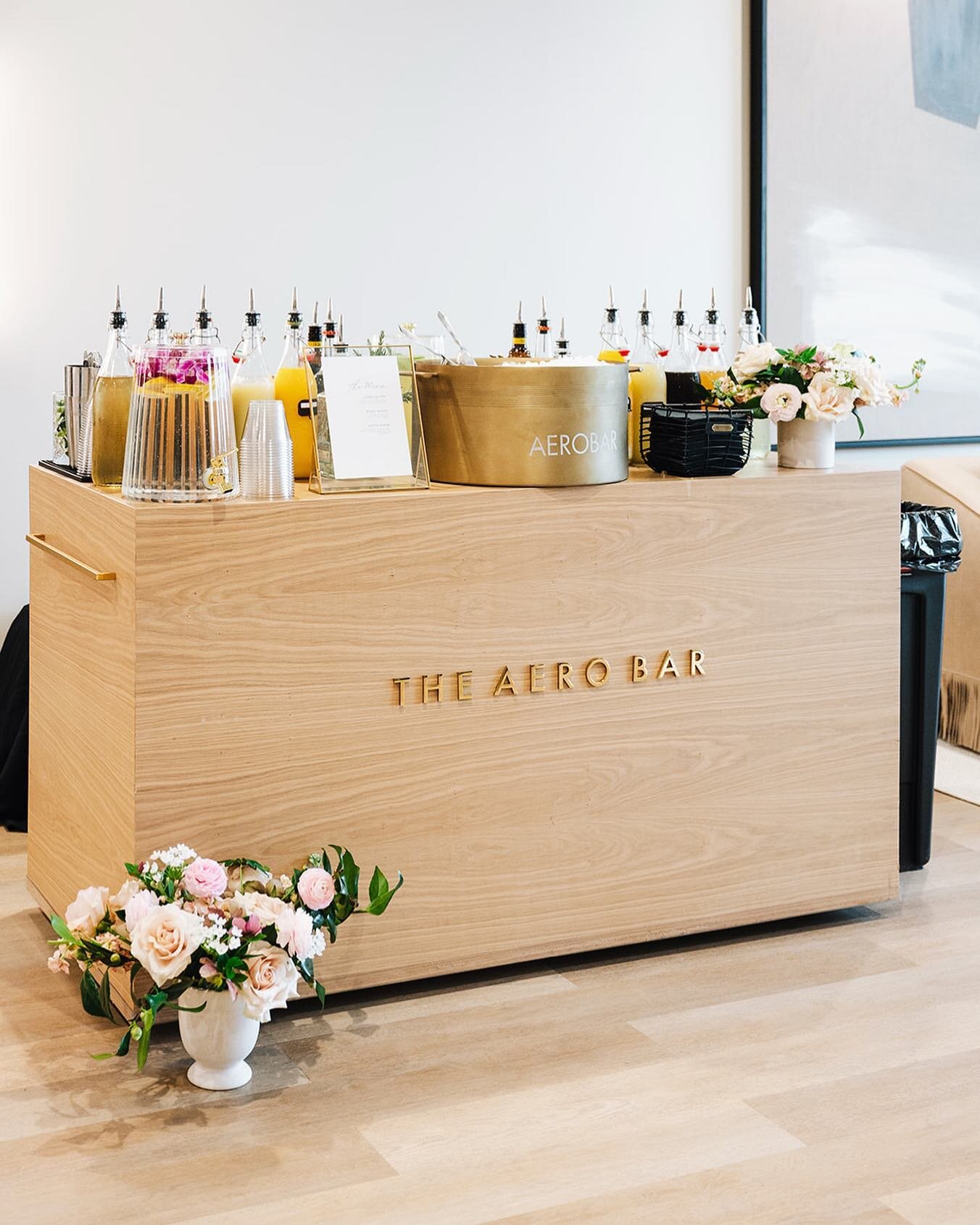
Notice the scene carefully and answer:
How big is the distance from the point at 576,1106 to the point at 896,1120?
445 millimetres

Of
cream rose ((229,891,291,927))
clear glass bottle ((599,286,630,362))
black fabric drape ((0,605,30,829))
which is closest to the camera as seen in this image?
cream rose ((229,891,291,927))

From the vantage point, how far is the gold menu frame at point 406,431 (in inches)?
91.0

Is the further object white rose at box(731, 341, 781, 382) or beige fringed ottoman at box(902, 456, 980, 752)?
beige fringed ottoman at box(902, 456, 980, 752)

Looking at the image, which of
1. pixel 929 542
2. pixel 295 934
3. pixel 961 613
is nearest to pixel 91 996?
pixel 295 934

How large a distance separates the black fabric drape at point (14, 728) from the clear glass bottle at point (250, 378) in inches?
47.5

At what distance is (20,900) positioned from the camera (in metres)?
2.84

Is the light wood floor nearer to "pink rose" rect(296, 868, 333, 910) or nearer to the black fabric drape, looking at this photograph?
"pink rose" rect(296, 868, 333, 910)

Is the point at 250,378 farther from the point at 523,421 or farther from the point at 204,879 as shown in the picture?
the point at 204,879

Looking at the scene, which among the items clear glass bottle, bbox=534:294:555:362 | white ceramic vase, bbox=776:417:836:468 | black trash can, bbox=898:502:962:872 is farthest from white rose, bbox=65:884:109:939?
black trash can, bbox=898:502:962:872

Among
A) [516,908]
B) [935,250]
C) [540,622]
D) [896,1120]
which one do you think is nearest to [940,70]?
[935,250]

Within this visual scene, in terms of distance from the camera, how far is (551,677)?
2.45 m

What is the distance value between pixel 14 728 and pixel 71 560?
3.67 ft

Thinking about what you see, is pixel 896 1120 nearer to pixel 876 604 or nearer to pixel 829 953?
pixel 829 953

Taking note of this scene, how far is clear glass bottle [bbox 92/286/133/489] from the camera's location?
2346 mm
